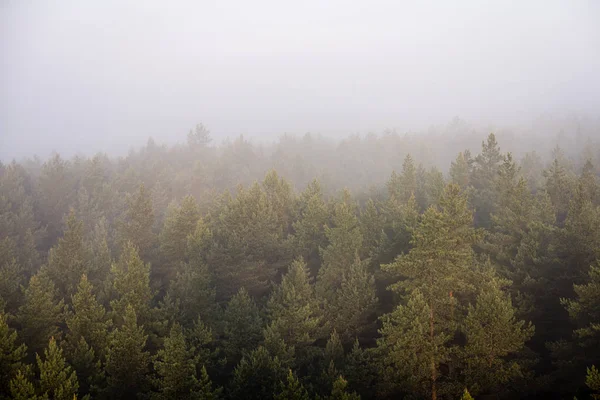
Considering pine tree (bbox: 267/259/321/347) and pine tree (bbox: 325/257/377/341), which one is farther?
pine tree (bbox: 325/257/377/341)

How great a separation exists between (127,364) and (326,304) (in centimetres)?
1501

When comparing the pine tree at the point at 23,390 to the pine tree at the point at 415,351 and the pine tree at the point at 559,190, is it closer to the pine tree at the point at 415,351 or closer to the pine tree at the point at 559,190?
the pine tree at the point at 415,351

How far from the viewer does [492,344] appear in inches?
873

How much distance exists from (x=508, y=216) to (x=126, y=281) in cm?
3191

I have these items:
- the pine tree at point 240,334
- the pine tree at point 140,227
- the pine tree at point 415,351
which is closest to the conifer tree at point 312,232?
the pine tree at point 240,334

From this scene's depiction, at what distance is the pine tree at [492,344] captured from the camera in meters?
21.9

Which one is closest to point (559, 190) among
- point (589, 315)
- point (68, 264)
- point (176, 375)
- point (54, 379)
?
point (589, 315)

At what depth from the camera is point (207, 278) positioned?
32844 millimetres

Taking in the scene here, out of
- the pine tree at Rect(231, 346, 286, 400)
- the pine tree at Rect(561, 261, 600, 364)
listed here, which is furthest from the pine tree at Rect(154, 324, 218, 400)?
the pine tree at Rect(561, 261, 600, 364)

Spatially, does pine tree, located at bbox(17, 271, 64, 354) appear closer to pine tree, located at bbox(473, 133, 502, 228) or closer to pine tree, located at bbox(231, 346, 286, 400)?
pine tree, located at bbox(231, 346, 286, 400)

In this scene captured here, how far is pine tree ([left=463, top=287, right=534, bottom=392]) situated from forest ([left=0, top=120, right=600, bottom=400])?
0.11m

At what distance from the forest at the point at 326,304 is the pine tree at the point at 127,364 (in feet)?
0.31

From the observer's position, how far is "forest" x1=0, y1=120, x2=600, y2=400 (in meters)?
22.2

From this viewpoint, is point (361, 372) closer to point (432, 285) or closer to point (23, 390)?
point (432, 285)
